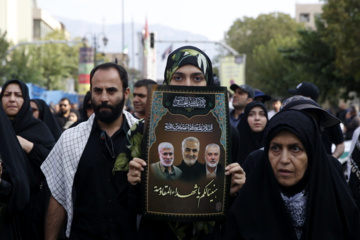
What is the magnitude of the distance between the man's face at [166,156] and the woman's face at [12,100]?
9.63ft

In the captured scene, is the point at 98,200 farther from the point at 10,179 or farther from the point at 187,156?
the point at 187,156

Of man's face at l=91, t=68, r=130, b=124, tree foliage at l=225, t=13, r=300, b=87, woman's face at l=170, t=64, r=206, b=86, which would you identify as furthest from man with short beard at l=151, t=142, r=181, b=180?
tree foliage at l=225, t=13, r=300, b=87

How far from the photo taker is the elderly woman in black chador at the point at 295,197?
3.09 m

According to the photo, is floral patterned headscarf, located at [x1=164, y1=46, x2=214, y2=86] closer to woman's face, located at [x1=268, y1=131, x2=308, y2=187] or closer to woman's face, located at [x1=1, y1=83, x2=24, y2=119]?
woman's face, located at [x1=268, y1=131, x2=308, y2=187]

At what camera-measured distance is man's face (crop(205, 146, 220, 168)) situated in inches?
126

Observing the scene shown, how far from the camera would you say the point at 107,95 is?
14.0 ft

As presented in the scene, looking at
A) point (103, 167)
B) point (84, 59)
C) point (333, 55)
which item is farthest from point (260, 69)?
point (103, 167)

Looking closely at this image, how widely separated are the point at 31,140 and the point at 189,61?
2639 millimetres

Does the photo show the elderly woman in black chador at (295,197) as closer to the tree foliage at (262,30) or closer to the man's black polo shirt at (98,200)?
the man's black polo shirt at (98,200)

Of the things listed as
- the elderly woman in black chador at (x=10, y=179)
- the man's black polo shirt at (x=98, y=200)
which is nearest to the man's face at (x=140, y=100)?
the man's black polo shirt at (x=98, y=200)

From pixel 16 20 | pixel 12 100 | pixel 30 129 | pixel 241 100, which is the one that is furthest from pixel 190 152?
pixel 16 20

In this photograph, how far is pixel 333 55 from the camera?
108ft

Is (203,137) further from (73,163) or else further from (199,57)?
(73,163)

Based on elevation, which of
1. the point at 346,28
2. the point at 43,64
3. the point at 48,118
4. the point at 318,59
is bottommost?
the point at 48,118
